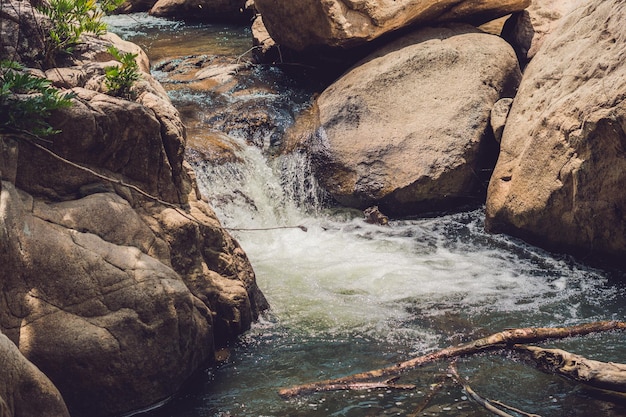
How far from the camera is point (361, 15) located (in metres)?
10.5

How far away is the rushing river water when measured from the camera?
5426 millimetres

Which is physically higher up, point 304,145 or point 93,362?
point 304,145

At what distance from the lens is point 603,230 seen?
7.78 m

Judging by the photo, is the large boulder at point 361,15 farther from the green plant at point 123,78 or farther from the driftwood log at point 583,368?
the driftwood log at point 583,368

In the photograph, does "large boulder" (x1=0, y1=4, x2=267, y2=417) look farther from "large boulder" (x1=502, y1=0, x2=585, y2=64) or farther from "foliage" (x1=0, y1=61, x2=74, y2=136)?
"large boulder" (x1=502, y1=0, x2=585, y2=64)

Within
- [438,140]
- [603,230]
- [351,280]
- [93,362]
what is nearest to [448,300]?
[351,280]

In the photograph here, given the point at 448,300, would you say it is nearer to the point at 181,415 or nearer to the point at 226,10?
the point at 181,415

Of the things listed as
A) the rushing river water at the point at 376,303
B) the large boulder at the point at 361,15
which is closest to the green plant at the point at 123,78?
the rushing river water at the point at 376,303

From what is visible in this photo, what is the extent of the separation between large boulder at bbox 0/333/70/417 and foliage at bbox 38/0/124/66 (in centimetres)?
290

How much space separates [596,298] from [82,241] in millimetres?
4430

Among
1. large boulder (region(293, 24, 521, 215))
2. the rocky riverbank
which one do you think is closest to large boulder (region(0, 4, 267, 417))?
large boulder (region(293, 24, 521, 215))

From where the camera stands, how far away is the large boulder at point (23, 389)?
13.4ft

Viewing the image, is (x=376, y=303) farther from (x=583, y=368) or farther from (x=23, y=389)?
(x=23, y=389)

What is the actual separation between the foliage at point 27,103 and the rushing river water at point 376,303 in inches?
81.1
